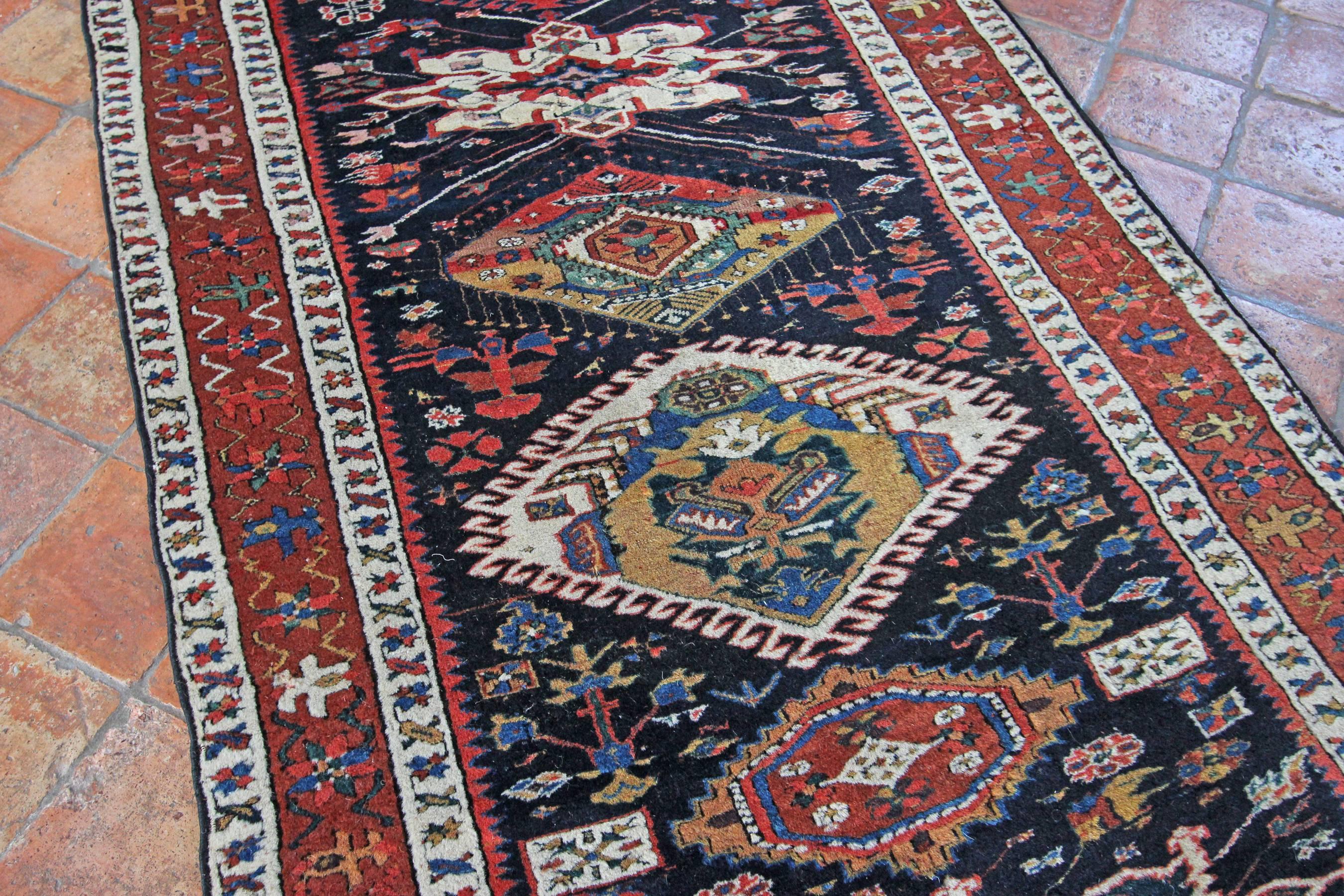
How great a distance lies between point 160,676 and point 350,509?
0.40 metres

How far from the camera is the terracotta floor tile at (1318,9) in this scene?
2.90m

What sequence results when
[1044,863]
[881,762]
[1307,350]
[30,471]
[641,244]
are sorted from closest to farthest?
[1044,863] < [881,762] < [30,471] < [1307,350] < [641,244]

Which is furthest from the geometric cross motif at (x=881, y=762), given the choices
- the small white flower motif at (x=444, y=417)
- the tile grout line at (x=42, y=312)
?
the tile grout line at (x=42, y=312)

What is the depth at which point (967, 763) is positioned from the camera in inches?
64.1

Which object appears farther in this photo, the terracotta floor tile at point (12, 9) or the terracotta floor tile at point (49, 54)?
the terracotta floor tile at point (12, 9)

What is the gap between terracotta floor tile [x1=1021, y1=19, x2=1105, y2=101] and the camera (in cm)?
273

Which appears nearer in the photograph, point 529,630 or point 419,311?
point 529,630

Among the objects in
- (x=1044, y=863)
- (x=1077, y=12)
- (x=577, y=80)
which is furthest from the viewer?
(x=1077, y=12)

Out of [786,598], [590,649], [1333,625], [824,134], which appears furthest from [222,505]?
[1333,625]

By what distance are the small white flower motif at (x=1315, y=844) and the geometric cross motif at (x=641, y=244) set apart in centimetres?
134

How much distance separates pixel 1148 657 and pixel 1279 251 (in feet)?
3.72

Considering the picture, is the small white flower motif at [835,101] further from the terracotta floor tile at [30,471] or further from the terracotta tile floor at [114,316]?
the terracotta floor tile at [30,471]

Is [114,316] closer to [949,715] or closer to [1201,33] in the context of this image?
[949,715]

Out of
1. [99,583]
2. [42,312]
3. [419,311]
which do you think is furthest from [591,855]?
[42,312]
